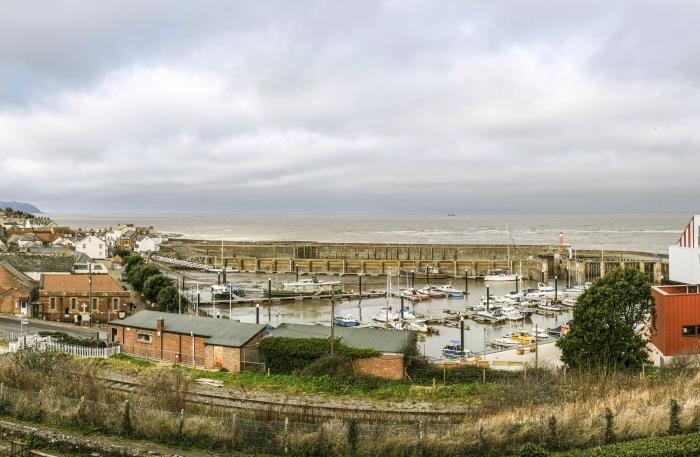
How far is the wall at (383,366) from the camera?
83.1 ft

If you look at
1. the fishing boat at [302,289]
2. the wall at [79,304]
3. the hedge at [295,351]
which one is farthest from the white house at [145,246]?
the hedge at [295,351]

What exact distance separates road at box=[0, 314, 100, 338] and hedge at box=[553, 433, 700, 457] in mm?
32369

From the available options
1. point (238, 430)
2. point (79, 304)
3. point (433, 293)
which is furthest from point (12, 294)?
point (433, 293)

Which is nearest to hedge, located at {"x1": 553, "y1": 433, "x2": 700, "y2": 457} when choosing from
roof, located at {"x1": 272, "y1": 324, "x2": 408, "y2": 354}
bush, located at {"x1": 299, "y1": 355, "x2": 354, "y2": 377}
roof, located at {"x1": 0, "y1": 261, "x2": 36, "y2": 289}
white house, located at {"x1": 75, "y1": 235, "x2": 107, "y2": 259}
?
bush, located at {"x1": 299, "y1": 355, "x2": 354, "y2": 377}

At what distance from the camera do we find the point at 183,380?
76.8 feet

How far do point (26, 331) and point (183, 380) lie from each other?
1841cm

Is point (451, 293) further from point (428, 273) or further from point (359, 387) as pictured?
point (359, 387)

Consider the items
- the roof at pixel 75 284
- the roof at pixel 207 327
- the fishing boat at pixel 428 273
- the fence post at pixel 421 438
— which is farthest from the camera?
the fishing boat at pixel 428 273

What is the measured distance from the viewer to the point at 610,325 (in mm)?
23859

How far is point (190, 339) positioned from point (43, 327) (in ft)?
49.6

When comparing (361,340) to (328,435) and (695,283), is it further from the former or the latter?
(695,283)

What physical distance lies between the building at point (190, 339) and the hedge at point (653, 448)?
17271mm

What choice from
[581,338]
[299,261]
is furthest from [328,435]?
[299,261]

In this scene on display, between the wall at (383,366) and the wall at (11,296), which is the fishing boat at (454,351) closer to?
the wall at (383,366)
